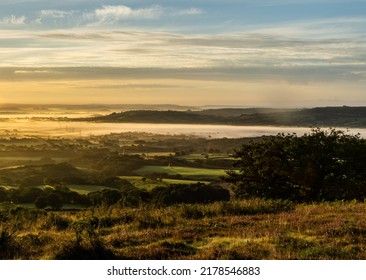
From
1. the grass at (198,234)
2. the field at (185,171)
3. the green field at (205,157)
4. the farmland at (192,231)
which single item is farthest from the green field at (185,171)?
the grass at (198,234)

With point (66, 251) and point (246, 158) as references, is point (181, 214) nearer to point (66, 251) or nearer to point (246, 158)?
point (66, 251)

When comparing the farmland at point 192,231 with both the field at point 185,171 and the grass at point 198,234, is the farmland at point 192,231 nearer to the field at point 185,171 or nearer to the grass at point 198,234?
the grass at point 198,234

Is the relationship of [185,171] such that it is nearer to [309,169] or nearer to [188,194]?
[188,194]

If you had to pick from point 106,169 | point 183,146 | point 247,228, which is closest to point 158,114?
point 106,169

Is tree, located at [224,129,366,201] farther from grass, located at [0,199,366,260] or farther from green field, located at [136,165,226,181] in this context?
green field, located at [136,165,226,181]

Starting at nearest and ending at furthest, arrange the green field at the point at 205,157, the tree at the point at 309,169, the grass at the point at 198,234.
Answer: the grass at the point at 198,234 < the tree at the point at 309,169 < the green field at the point at 205,157

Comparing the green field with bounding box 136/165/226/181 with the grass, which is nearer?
the grass

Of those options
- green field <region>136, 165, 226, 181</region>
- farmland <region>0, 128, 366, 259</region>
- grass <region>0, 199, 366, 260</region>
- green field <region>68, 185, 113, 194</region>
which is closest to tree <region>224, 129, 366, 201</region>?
farmland <region>0, 128, 366, 259</region>
